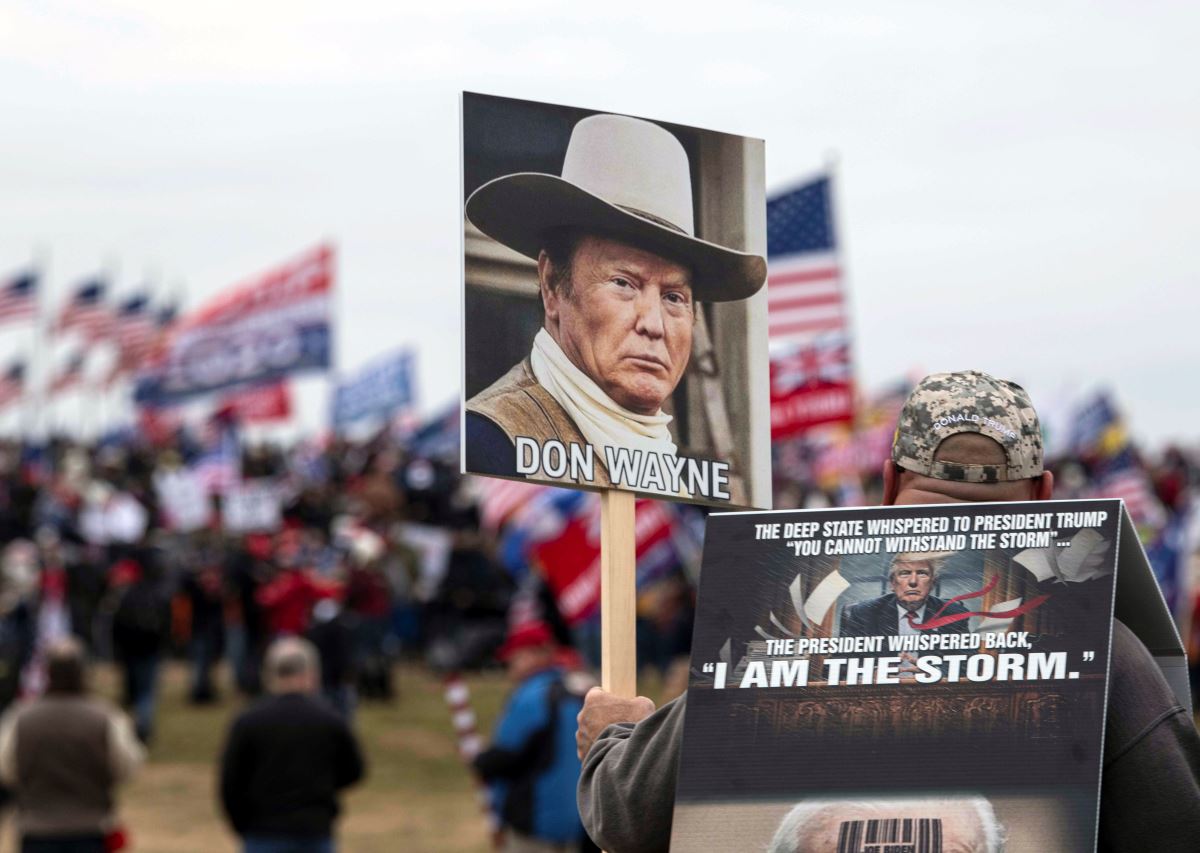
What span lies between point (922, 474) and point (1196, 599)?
60.3 ft

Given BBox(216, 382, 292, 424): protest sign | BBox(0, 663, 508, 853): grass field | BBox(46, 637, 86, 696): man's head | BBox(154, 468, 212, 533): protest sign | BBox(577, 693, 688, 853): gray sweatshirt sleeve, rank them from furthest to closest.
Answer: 1. BBox(216, 382, 292, 424): protest sign
2. BBox(154, 468, 212, 533): protest sign
3. BBox(0, 663, 508, 853): grass field
4. BBox(46, 637, 86, 696): man's head
5. BBox(577, 693, 688, 853): gray sweatshirt sleeve

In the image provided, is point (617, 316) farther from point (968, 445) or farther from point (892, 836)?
point (892, 836)

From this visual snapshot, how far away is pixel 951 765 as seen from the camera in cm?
315

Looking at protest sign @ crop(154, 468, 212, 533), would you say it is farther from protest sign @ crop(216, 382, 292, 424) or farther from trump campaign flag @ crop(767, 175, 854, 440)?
trump campaign flag @ crop(767, 175, 854, 440)

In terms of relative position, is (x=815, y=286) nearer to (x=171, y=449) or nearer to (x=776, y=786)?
(x=776, y=786)

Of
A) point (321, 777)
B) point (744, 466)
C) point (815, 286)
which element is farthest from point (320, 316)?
point (744, 466)

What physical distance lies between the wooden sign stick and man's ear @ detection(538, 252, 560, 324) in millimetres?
384

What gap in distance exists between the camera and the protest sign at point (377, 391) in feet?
133

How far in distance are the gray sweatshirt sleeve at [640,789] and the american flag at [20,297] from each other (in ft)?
116

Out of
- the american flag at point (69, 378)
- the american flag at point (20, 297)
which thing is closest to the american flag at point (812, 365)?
the american flag at point (20, 297)

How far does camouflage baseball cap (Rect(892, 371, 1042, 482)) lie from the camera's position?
138 inches

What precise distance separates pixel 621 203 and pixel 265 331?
882 inches

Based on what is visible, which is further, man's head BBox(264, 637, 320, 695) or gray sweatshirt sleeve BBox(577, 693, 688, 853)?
man's head BBox(264, 637, 320, 695)

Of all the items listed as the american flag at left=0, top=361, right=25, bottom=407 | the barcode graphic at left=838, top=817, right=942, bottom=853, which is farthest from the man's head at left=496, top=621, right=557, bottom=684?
the american flag at left=0, top=361, right=25, bottom=407
